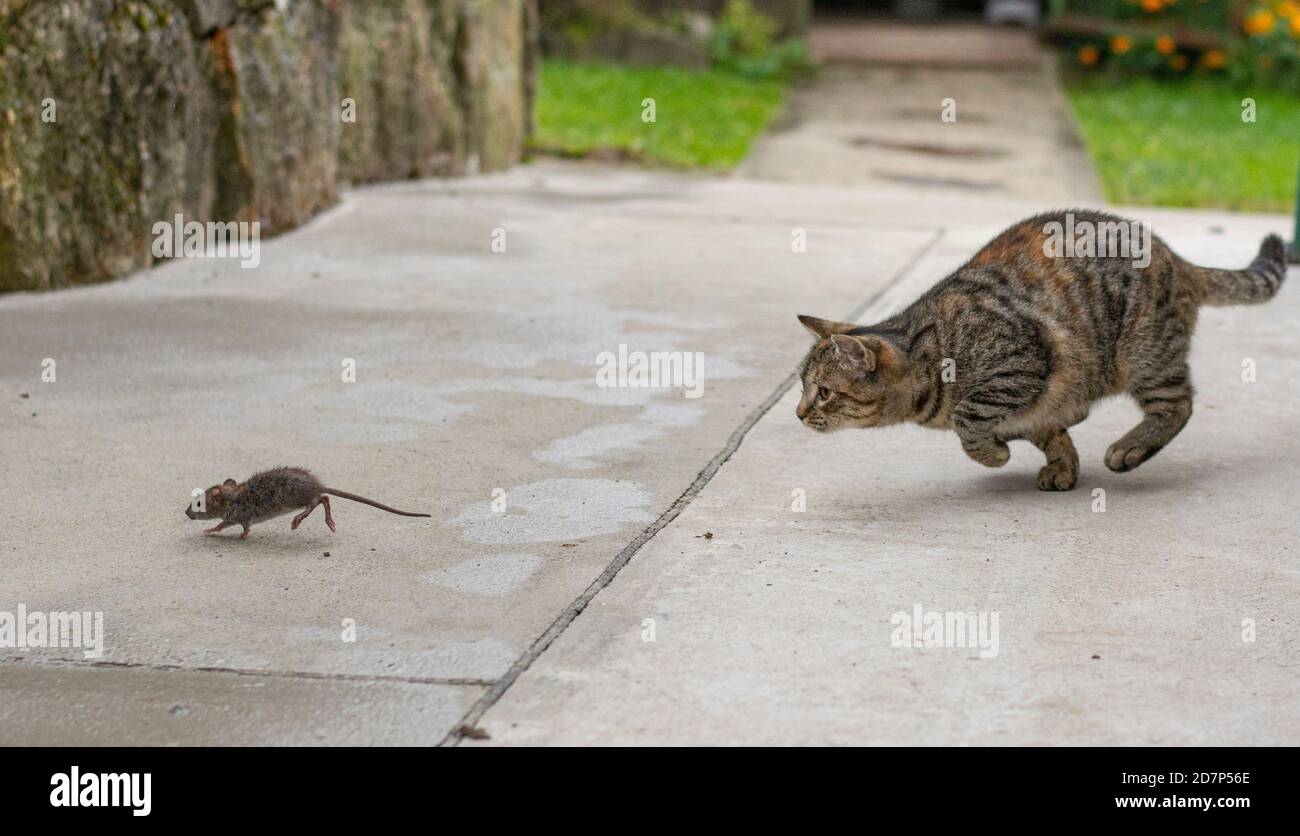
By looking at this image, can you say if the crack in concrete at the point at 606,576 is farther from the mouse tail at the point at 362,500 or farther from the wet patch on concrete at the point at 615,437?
the mouse tail at the point at 362,500

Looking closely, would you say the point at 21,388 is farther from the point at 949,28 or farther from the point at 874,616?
the point at 949,28

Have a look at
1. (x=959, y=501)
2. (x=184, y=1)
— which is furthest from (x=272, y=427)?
(x=184, y=1)

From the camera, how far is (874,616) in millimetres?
4246

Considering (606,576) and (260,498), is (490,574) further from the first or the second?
(260,498)

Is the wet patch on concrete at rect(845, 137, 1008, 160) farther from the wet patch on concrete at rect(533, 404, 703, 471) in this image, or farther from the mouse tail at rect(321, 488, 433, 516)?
the mouse tail at rect(321, 488, 433, 516)

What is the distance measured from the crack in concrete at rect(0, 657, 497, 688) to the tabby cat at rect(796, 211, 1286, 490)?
199 cm

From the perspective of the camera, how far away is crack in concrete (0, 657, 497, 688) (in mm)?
3851

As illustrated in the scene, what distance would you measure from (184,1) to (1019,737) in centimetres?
719

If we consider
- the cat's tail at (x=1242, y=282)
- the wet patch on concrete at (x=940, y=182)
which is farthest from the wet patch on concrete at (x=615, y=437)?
the wet patch on concrete at (x=940, y=182)

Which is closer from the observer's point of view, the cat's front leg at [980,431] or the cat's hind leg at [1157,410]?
the cat's front leg at [980,431]

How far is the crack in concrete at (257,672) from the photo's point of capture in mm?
3851

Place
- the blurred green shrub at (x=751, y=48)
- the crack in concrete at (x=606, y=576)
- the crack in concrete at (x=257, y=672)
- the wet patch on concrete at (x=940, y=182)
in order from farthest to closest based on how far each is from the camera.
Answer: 1. the blurred green shrub at (x=751, y=48)
2. the wet patch on concrete at (x=940, y=182)
3. the crack in concrete at (x=257, y=672)
4. the crack in concrete at (x=606, y=576)

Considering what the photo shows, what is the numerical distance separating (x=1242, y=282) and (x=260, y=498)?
3618mm

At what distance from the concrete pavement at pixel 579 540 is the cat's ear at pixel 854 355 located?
1.38 feet
